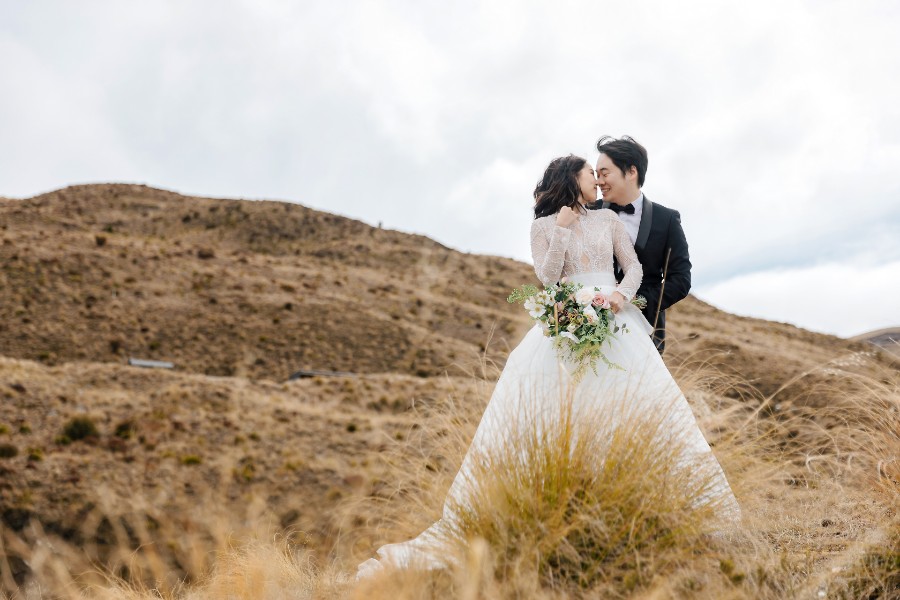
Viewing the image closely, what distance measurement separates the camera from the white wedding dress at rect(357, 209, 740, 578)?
4.68m

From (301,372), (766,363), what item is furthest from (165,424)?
(766,363)

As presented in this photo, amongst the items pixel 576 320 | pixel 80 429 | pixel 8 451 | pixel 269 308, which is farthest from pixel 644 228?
pixel 269 308

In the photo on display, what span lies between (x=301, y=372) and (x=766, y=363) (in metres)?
23.9

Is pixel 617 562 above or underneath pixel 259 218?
underneath

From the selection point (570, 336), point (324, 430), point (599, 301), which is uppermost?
point (599, 301)

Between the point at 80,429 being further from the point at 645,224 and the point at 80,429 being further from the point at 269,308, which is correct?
the point at 645,224

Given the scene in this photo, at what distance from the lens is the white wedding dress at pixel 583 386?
184 inches

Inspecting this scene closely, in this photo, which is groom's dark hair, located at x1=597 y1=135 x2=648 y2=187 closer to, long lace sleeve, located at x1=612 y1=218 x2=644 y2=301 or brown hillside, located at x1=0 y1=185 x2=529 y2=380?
long lace sleeve, located at x1=612 y1=218 x2=644 y2=301

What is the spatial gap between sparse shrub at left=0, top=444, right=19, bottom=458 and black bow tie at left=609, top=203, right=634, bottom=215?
21682 millimetres

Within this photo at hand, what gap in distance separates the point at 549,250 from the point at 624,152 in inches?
36.3

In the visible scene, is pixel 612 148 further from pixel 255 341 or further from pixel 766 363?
pixel 766 363

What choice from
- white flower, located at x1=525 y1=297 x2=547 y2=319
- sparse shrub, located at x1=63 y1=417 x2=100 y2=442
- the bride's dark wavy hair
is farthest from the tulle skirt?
sparse shrub, located at x1=63 y1=417 x2=100 y2=442

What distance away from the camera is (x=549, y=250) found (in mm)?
5457

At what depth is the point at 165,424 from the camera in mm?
24500
